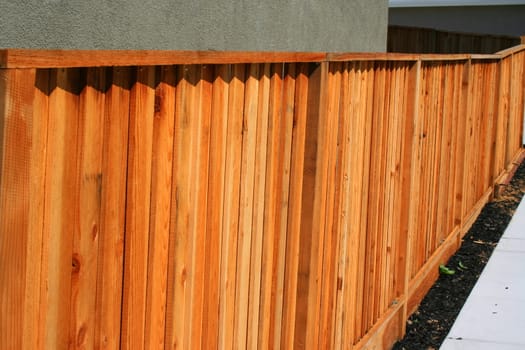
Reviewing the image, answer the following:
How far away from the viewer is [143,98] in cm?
283

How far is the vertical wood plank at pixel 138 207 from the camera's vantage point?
2.81 meters

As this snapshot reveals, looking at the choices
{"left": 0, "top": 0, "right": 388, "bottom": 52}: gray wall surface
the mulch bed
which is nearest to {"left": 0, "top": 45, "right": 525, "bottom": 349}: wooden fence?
the mulch bed

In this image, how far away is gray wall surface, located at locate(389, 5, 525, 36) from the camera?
87.6 ft

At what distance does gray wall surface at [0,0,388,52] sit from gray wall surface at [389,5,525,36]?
17220mm

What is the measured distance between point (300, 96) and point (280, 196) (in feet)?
1.60

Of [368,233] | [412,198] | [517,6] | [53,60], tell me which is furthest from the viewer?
[517,6]

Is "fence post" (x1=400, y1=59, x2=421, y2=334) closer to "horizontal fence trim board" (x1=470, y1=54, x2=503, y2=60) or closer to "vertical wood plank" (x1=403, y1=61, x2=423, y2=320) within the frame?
"vertical wood plank" (x1=403, y1=61, x2=423, y2=320)

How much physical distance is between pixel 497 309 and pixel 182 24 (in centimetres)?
336

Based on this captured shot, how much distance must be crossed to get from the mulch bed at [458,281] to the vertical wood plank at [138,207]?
373 cm

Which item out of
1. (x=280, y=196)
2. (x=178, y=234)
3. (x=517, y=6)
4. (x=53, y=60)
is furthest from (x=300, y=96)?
(x=517, y=6)

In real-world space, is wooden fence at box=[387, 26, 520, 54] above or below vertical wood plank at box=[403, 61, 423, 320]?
above

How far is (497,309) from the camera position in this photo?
23.4 ft

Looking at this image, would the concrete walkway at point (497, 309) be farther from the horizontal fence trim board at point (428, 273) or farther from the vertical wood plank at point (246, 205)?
the vertical wood plank at point (246, 205)

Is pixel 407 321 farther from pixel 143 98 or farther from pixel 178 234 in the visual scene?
pixel 143 98
